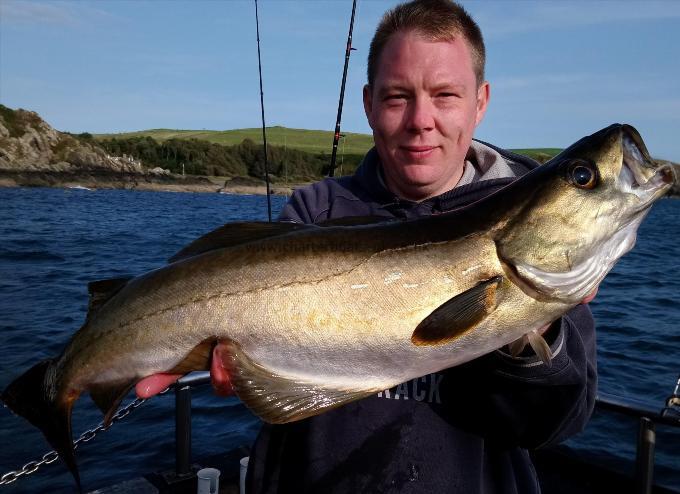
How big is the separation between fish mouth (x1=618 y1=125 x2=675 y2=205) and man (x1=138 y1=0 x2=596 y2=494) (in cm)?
62

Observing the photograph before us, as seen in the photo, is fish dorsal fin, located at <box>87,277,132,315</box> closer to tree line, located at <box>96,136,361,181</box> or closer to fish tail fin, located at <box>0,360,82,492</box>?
fish tail fin, located at <box>0,360,82,492</box>

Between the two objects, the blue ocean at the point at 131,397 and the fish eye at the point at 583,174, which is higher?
the fish eye at the point at 583,174

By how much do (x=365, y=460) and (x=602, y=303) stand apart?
16.2 meters

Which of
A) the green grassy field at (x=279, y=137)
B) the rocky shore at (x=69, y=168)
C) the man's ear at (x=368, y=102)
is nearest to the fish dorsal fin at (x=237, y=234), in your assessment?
the man's ear at (x=368, y=102)

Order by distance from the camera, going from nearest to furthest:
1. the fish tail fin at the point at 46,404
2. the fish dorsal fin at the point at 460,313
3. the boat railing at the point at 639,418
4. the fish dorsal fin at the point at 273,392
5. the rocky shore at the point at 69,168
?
the fish dorsal fin at the point at 460,313, the fish dorsal fin at the point at 273,392, the fish tail fin at the point at 46,404, the boat railing at the point at 639,418, the rocky shore at the point at 69,168

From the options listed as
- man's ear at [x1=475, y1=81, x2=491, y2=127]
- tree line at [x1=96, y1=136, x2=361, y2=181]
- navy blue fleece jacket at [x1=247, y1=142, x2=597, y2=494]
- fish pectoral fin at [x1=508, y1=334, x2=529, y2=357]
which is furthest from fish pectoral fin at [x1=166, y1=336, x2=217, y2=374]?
tree line at [x1=96, y1=136, x2=361, y2=181]

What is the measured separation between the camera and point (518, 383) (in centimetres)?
262

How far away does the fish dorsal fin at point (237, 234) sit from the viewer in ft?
9.35

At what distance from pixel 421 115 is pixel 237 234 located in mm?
1042

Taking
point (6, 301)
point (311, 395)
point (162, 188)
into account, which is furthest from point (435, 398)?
point (162, 188)

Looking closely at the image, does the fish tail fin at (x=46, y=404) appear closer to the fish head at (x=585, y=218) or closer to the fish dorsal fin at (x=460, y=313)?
the fish dorsal fin at (x=460, y=313)

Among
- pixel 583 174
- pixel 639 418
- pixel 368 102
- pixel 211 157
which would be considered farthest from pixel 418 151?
pixel 211 157

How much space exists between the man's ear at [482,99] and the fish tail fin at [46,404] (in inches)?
96.7

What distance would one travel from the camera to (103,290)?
3031 millimetres
